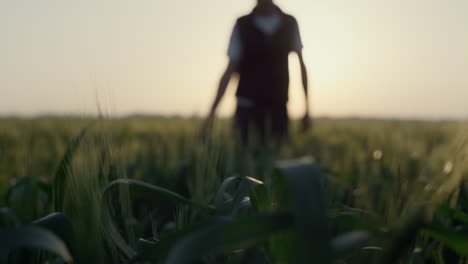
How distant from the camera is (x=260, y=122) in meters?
2.71

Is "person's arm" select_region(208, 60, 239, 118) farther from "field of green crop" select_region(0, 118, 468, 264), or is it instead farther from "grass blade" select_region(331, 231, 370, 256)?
"grass blade" select_region(331, 231, 370, 256)

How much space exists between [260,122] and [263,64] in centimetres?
155

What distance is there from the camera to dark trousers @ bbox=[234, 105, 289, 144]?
270 centimetres

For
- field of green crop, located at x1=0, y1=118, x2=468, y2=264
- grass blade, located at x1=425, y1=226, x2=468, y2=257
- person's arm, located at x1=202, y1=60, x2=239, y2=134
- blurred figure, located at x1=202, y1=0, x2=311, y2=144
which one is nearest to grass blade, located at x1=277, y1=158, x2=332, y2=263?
field of green crop, located at x1=0, y1=118, x2=468, y2=264

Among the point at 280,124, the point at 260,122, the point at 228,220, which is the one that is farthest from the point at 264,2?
the point at 280,124

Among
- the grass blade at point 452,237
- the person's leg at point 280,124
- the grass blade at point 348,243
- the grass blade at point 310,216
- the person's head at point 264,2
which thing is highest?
the person's head at point 264,2

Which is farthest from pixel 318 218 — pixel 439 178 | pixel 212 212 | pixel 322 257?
pixel 212 212

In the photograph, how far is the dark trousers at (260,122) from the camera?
270 cm

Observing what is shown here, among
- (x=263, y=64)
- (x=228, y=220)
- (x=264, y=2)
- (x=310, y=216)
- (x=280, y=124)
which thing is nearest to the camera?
(x=310, y=216)

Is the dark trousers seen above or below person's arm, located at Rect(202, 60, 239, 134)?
below

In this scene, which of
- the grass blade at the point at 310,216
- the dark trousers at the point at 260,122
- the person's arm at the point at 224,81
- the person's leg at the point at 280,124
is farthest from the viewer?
the person's leg at the point at 280,124

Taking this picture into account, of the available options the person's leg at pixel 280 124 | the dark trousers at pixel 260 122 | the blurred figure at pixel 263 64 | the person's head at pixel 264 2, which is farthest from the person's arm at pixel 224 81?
the person's leg at pixel 280 124

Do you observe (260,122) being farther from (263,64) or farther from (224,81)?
(263,64)

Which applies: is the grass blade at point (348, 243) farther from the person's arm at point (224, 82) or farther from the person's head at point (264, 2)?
the person's arm at point (224, 82)
